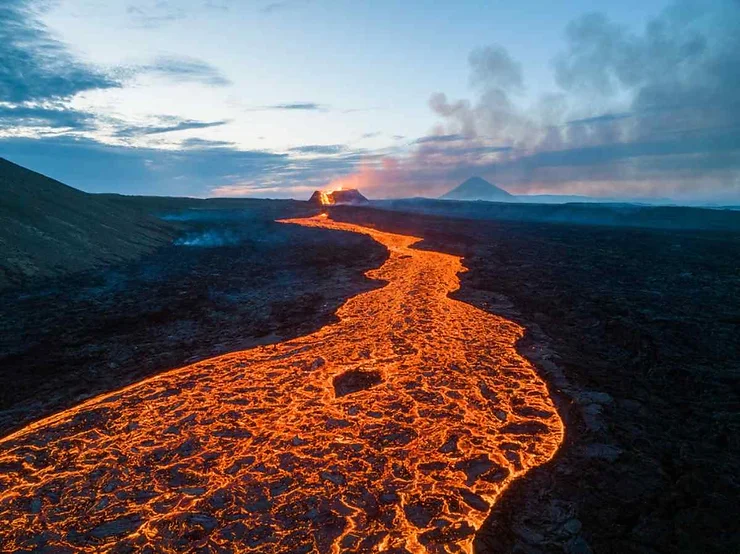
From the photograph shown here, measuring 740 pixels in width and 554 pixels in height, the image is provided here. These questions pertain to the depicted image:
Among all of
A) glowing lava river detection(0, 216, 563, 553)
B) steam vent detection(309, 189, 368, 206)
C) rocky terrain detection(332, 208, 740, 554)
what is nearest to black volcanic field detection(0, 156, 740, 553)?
→ rocky terrain detection(332, 208, 740, 554)

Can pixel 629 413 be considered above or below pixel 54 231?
below

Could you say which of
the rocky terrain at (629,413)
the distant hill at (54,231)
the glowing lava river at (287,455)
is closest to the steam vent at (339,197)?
the distant hill at (54,231)

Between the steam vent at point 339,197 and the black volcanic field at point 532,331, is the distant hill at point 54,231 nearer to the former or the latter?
the black volcanic field at point 532,331

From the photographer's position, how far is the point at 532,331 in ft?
51.4

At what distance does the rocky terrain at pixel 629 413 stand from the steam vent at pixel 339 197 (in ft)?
391

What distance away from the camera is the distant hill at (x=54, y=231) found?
23844 millimetres

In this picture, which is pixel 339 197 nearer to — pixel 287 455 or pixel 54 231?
pixel 54 231

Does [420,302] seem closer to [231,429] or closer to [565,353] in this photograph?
[565,353]

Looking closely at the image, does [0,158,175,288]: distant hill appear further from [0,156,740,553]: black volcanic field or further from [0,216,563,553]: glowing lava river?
[0,216,563,553]: glowing lava river

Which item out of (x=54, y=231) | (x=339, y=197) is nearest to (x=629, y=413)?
(x=54, y=231)

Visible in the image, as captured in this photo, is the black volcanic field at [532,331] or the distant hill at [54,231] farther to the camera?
the distant hill at [54,231]

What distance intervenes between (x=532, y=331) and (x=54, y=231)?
A: 28.5m

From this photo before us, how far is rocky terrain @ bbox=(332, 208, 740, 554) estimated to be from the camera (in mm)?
6457

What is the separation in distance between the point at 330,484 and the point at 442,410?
3.49 metres
